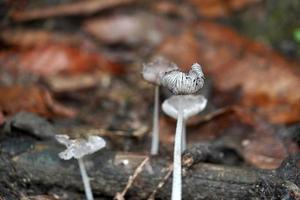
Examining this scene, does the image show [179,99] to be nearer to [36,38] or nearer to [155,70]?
[155,70]

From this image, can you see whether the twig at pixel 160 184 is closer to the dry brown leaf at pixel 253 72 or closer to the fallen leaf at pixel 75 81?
the dry brown leaf at pixel 253 72

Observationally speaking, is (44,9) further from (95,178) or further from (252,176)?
(252,176)

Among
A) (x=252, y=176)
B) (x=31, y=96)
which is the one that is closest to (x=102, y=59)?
(x=31, y=96)

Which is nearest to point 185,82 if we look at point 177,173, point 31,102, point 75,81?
point 177,173

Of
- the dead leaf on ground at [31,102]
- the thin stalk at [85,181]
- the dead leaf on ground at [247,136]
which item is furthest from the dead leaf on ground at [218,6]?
the thin stalk at [85,181]

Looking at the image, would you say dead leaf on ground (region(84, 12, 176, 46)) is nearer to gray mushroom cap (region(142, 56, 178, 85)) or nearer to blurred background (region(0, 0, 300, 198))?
blurred background (region(0, 0, 300, 198))
